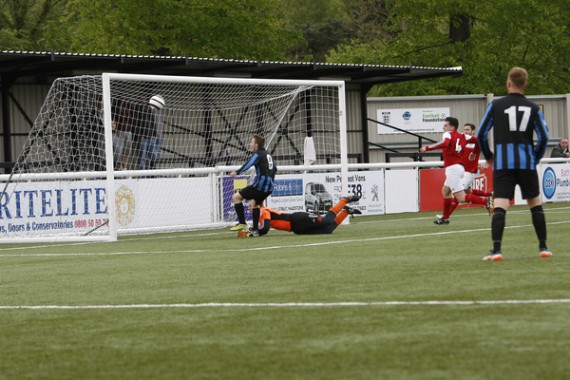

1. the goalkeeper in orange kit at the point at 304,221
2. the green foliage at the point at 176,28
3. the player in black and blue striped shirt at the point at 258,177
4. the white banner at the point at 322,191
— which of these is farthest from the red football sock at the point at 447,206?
the green foliage at the point at 176,28

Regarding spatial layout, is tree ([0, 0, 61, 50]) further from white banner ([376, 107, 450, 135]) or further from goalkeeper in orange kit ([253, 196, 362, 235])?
goalkeeper in orange kit ([253, 196, 362, 235])

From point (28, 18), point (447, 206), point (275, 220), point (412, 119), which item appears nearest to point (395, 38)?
point (412, 119)

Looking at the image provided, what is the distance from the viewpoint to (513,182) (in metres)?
11.8

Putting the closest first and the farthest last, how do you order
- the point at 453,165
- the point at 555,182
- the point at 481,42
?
the point at 453,165 < the point at 555,182 < the point at 481,42

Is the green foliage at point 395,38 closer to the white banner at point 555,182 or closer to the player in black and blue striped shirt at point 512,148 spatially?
the white banner at point 555,182

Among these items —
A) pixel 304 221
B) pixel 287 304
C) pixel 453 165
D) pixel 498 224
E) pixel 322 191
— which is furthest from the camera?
pixel 322 191

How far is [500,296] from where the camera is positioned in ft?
28.5

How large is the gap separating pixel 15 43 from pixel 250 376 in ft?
153

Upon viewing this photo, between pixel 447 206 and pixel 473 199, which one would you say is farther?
pixel 473 199

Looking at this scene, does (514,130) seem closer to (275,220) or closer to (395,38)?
(275,220)

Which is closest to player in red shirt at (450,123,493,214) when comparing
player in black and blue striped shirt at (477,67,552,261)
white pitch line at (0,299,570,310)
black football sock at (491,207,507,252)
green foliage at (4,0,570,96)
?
player in black and blue striped shirt at (477,67,552,261)

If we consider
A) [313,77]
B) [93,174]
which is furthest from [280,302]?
[313,77]

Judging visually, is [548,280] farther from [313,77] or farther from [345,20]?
[345,20]

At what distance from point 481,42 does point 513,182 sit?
36.1 metres
